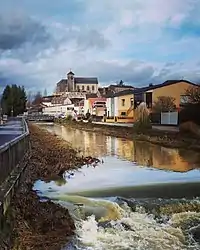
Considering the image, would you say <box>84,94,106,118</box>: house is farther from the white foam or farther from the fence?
the white foam

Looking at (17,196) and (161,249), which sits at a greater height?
(17,196)

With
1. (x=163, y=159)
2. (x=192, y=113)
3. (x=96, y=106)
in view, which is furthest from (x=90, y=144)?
(x=96, y=106)

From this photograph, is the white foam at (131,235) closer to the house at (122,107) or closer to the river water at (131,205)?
the river water at (131,205)

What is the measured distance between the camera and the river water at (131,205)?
1145 centimetres

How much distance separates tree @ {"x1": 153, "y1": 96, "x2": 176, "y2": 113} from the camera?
62925 mm

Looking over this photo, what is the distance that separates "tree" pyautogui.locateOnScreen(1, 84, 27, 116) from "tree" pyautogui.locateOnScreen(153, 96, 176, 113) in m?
68.6

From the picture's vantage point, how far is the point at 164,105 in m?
64.2

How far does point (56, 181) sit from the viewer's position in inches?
749

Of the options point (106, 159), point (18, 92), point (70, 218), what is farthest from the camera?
point (18, 92)

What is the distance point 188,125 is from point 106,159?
40.2 ft

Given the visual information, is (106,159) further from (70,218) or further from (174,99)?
(174,99)

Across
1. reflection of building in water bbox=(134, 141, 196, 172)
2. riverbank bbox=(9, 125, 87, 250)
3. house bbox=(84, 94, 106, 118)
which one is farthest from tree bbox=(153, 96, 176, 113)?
riverbank bbox=(9, 125, 87, 250)

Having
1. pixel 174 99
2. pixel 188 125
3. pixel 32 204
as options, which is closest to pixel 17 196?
pixel 32 204

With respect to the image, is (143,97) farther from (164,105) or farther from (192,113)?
(192,113)
